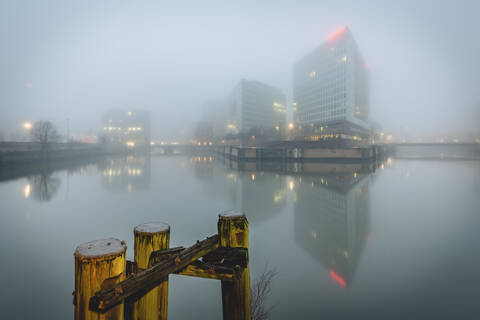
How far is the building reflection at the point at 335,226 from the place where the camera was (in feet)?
31.6

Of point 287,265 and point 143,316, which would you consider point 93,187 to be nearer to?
point 287,265

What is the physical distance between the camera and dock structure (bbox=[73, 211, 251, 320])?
2.20m

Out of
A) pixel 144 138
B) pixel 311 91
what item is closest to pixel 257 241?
pixel 311 91

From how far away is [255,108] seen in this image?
158500mm

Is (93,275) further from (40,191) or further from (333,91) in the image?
(333,91)

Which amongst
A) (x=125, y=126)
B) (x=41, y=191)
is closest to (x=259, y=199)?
(x=41, y=191)

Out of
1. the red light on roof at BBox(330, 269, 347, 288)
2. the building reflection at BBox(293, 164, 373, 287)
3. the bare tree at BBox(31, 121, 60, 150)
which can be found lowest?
the red light on roof at BBox(330, 269, 347, 288)

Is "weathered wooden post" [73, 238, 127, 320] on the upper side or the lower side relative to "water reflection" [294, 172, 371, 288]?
upper

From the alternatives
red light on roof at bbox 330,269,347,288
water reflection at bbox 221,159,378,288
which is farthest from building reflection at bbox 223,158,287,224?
red light on roof at bbox 330,269,347,288

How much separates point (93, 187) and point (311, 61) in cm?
12808

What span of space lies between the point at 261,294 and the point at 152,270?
5159mm

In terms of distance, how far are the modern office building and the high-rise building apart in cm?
1986

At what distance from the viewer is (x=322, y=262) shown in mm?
9531

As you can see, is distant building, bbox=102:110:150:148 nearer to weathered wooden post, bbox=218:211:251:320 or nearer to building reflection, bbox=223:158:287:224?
building reflection, bbox=223:158:287:224
